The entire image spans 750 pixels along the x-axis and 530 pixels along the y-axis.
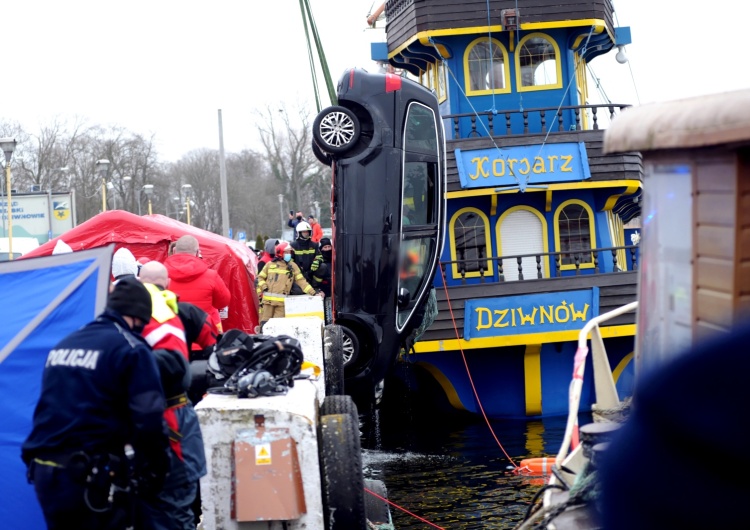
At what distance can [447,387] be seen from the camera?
18625mm

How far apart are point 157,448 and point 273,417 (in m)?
1.33

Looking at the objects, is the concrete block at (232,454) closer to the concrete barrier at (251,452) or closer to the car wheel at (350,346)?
the concrete barrier at (251,452)

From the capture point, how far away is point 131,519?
16.0ft

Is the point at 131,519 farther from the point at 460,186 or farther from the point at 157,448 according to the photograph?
the point at 460,186

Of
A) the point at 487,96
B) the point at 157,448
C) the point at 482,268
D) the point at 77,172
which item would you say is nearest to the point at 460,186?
the point at 482,268

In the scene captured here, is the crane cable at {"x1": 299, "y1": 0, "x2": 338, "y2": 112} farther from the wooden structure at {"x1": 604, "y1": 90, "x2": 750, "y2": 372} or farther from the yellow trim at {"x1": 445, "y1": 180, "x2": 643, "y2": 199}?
the wooden structure at {"x1": 604, "y1": 90, "x2": 750, "y2": 372}

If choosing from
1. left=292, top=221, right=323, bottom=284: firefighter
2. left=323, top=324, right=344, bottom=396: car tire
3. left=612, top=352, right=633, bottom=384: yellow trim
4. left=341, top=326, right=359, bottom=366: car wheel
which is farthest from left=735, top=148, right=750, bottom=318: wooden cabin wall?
left=612, top=352, right=633, bottom=384: yellow trim

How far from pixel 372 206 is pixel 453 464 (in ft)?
14.4

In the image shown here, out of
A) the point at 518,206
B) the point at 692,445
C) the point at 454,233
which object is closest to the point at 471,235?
the point at 454,233

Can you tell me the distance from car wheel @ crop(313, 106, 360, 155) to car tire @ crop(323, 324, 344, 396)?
2.79m

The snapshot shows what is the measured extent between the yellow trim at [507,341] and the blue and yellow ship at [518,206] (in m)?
0.02

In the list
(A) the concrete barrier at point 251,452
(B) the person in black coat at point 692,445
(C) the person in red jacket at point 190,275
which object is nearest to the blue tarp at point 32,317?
(A) the concrete barrier at point 251,452

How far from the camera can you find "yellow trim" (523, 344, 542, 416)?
59.7ft

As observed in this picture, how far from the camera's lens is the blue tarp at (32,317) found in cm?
586
